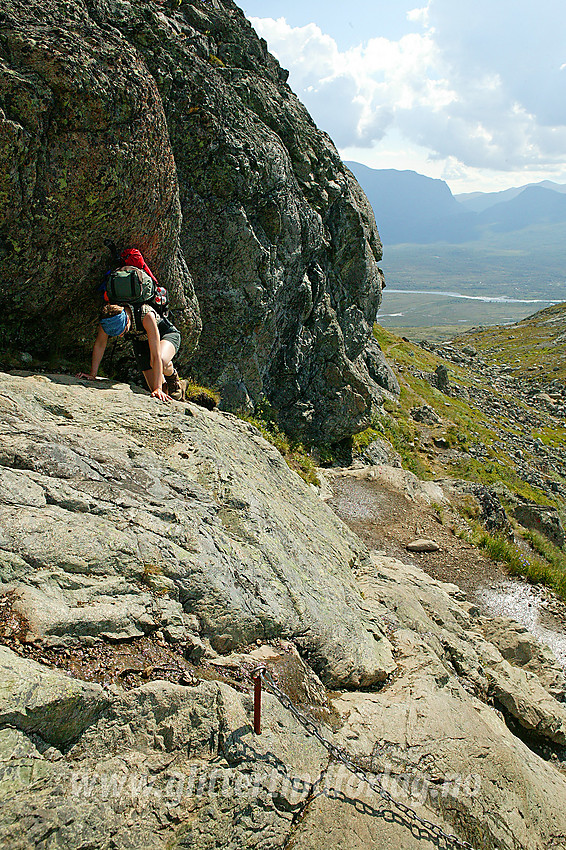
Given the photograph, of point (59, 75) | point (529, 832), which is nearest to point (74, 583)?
point (529, 832)

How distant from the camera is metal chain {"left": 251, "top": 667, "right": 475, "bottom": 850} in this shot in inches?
238

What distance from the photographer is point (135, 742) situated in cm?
497

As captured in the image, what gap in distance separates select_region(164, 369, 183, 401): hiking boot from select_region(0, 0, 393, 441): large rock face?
213 cm

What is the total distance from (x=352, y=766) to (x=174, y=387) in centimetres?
880

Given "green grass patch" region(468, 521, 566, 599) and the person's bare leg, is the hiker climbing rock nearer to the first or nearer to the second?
the person's bare leg

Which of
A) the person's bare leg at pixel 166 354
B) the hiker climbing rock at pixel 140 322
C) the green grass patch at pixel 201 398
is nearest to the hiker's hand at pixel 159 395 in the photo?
the hiker climbing rock at pixel 140 322

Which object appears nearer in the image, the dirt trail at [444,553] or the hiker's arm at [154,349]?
the hiker's arm at [154,349]

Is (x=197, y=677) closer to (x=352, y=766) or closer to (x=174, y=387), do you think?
(x=352, y=766)

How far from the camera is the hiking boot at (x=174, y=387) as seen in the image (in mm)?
12161

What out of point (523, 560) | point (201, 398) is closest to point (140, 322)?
point (201, 398)

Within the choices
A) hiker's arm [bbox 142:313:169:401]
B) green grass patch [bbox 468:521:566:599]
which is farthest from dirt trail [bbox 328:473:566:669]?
hiker's arm [bbox 142:313:169:401]

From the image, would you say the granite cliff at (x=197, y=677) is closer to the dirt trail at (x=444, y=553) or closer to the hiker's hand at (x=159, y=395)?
the hiker's hand at (x=159, y=395)

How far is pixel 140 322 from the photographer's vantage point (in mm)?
11117

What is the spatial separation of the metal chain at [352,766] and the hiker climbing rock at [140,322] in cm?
634
